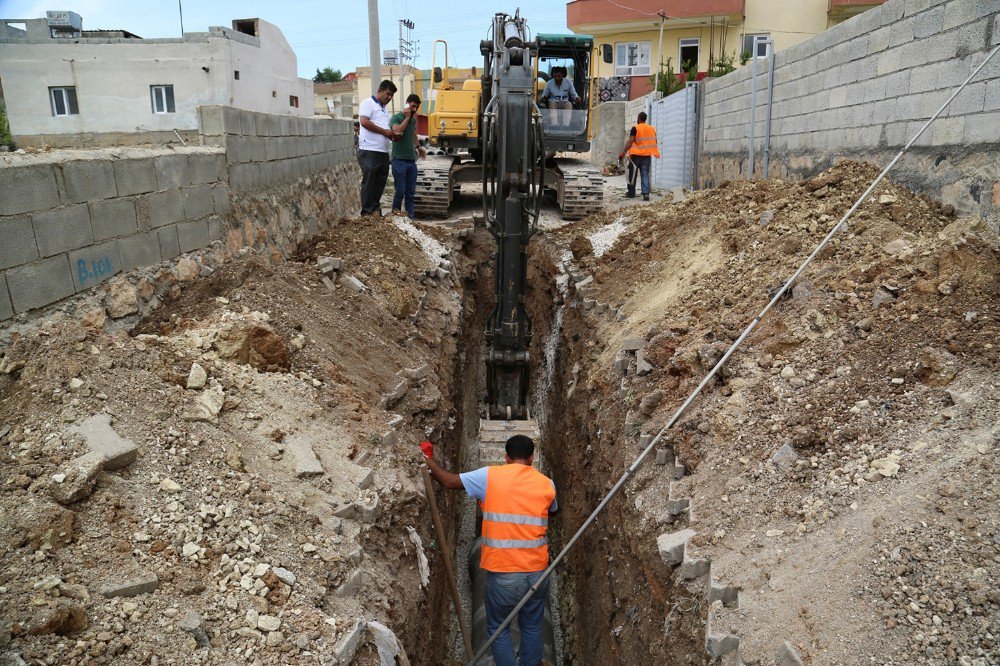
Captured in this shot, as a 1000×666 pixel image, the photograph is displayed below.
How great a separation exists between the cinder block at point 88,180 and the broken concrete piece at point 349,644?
3.23 metres

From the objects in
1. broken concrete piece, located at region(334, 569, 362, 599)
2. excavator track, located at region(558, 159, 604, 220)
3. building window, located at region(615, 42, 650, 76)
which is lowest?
broken concrete piece, located at region(334, 569, 362, 599)

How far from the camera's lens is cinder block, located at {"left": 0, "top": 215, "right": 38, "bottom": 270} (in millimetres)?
4004

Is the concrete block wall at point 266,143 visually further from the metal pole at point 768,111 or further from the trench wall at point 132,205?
the metal pole at point 768,111

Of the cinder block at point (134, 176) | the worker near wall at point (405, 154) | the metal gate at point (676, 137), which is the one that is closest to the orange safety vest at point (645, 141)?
the metal gate at point (676, 137)

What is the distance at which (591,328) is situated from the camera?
8367 mm

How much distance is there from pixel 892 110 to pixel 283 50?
74.3 ft

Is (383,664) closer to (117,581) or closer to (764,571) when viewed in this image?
(117,581)

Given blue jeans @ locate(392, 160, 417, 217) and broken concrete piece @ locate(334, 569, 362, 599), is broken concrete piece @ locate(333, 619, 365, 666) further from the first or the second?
blue jeans @ locate(392, 160, 417, 217)

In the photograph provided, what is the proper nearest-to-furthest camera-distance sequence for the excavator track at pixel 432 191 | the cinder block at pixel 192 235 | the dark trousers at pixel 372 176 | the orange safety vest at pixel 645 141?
the cinder block at pixel 192 235
the dark trousers at pixel 372 176
the excavator track at pixel 432 191
the orange safety vest at pixel 645 141

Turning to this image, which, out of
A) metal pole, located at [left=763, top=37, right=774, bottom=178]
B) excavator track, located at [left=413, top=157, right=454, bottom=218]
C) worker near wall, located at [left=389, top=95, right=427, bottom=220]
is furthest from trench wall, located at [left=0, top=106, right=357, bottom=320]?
metal pole, located at [left=763, top=37, right=774, bottom=178]

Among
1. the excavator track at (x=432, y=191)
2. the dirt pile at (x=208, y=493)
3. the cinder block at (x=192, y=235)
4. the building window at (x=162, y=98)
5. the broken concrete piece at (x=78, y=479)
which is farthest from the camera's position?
the building window at (x=162, y=98)

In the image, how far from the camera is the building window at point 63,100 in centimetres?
1883

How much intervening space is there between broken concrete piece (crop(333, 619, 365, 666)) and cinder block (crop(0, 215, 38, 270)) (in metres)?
2.77

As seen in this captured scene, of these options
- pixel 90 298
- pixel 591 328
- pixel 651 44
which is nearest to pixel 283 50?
pixel 651 44
